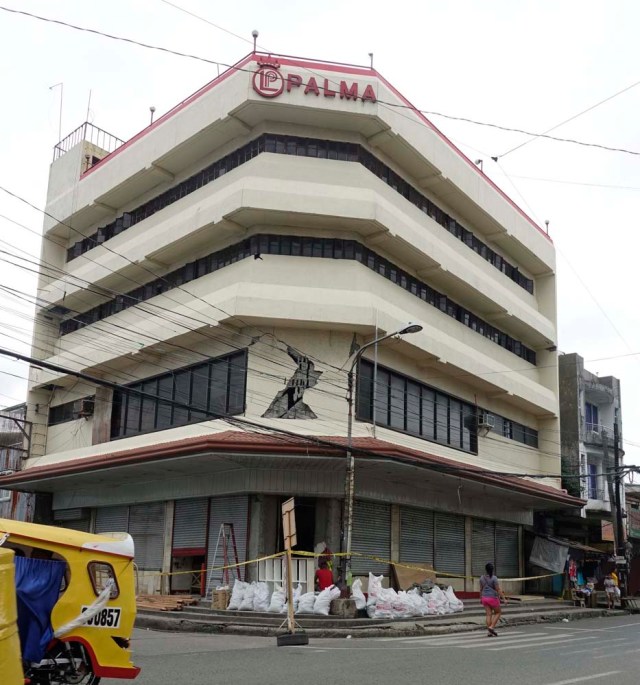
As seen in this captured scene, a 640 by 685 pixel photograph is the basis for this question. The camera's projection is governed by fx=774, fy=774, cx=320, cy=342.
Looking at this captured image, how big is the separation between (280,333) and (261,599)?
7920mm

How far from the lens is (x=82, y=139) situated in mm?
33844

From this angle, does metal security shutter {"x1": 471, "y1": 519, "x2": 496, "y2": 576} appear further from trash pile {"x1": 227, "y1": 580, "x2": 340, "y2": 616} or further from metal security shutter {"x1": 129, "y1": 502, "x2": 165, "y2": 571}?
metal security shutter {"x1": 129, "y1": 502, "x2": 165, "y2": 571}

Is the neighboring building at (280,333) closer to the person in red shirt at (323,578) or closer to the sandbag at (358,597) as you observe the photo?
the person in red shirt at (323,578)

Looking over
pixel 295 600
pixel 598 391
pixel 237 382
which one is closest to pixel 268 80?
pixel 237 382

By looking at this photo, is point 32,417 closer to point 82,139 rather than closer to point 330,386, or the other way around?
point 82,139

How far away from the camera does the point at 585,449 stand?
3816 centimetres

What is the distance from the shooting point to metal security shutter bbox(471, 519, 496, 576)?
2977cm

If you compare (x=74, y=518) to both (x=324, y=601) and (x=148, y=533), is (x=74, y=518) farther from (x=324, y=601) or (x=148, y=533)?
(x=324, y=601)

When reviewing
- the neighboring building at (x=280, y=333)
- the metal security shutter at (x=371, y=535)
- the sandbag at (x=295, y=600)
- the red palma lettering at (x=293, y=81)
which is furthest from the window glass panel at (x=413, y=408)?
the red palma lettering at (x=293, y=81)

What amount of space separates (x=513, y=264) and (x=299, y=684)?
29389 mm

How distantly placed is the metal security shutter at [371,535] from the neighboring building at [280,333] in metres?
0.11

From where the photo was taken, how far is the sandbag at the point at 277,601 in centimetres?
1961

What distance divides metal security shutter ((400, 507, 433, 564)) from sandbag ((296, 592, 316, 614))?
6586 millimetres

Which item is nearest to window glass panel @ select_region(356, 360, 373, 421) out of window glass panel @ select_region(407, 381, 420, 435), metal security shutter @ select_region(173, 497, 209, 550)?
window glass panel @ select_region(407, 381, 420, 435)
